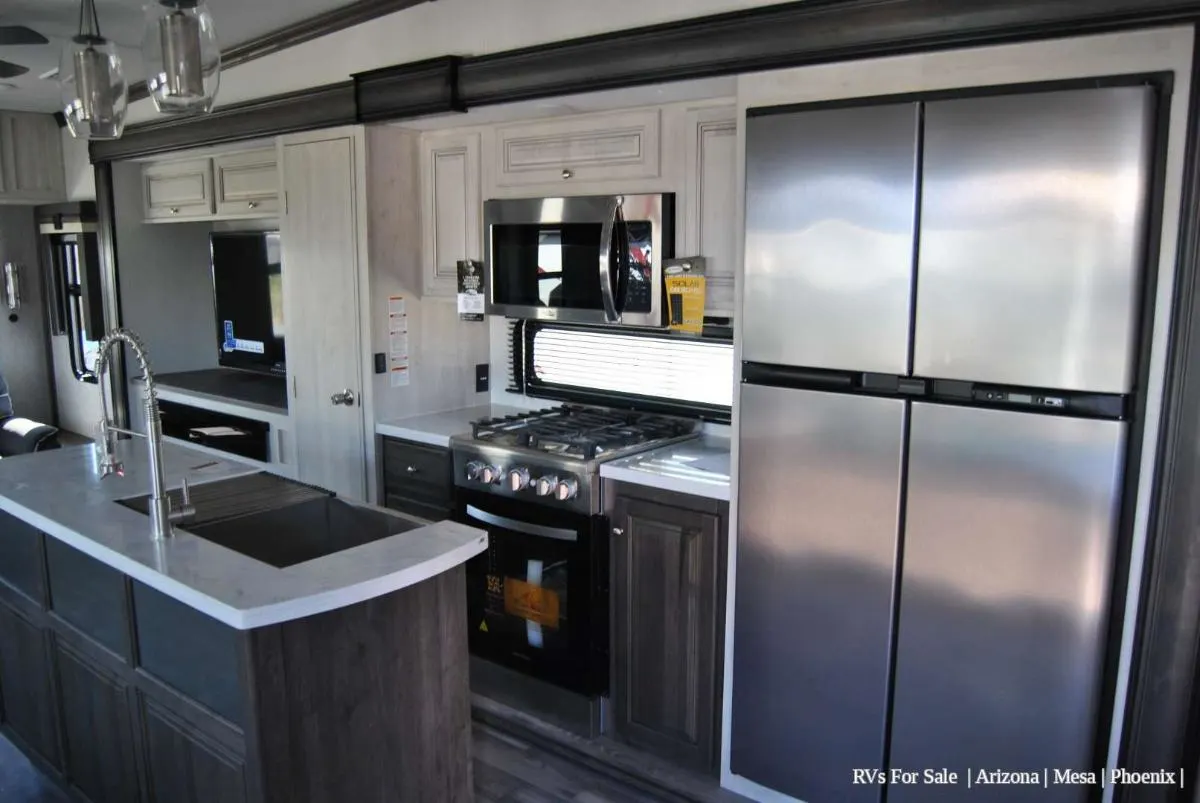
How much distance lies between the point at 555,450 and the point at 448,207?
119 centimetres

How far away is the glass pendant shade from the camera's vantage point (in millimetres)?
2227

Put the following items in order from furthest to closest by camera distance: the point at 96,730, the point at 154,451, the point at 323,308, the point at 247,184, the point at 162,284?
1. the point at 162,284
2. the point at 247,184
3. the point at 323,308
4. the point at 96,730
5. the point at 154,451

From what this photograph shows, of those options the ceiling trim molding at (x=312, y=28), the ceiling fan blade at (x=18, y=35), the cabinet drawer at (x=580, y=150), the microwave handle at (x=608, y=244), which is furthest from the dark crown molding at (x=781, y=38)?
the ceiling fan blade at (x=18, y=35)

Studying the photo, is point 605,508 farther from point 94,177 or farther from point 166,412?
point 94,177

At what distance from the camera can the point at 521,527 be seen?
2.99 metres

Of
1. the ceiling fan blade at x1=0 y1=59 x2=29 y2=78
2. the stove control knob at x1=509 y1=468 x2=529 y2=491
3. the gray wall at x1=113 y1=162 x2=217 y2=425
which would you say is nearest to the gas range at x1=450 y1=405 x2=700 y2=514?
the stove control knob at x1=509 y1=468 x2=529 y2=491

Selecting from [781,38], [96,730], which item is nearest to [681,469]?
[781,38]

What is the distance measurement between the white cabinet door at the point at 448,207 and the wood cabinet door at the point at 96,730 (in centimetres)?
186

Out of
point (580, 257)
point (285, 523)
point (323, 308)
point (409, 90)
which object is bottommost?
point (285, 523)

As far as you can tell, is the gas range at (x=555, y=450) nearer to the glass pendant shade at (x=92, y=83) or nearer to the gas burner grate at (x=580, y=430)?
the gas burner grate at (x=580, y=430)

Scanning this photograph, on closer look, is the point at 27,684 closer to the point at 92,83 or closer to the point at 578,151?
the point at 92,83

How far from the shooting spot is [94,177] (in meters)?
4.96

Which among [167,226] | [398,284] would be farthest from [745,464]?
[167,226]

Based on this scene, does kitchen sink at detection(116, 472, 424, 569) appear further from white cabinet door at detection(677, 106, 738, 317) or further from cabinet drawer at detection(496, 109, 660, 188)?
cabinet drawer at detection(496, 109, 660, 188)
